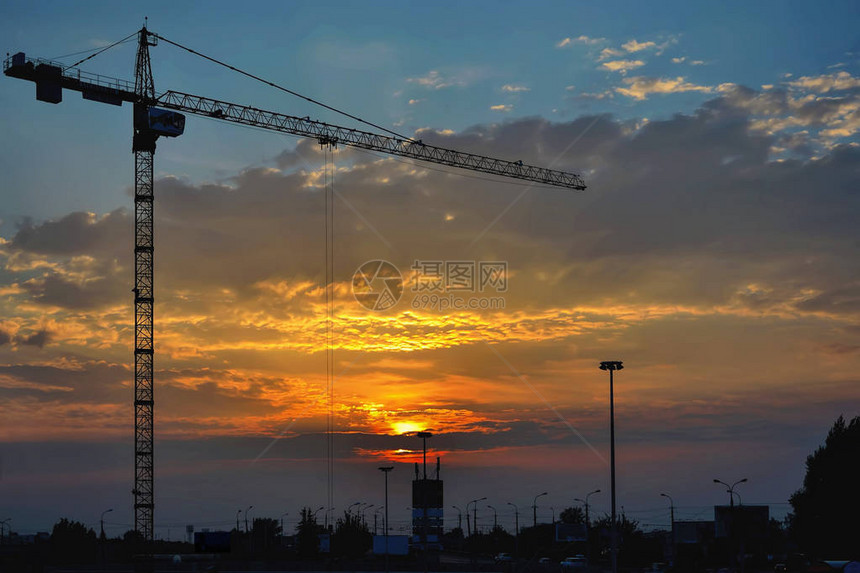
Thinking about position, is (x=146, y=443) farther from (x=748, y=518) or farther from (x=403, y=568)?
(x=748, y=518)

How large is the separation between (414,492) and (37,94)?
9089 centimetres

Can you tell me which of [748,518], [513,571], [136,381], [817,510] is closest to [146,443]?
[136,381]

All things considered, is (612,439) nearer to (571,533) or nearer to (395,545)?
(395,545)

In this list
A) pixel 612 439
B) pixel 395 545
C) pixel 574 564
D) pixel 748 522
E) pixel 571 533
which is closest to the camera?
pixel 612 439

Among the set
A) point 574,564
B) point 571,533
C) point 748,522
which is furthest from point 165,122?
point 571,533

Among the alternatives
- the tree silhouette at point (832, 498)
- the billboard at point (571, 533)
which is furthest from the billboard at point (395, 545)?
the tree silhouette at point (832, 498)

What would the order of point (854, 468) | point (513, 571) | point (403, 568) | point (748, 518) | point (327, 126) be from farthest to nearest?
point (327, 126) < point (403, 568) < point (854, 468) < point (513, 571) < point (748, 518)

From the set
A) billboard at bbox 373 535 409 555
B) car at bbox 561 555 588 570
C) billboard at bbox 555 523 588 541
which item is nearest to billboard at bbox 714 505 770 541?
car at bbox 561 555 588 570

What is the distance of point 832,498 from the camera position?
137500mm

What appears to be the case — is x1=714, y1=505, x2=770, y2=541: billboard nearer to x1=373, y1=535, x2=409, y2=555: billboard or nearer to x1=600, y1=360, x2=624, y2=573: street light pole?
x1=600, y1=360, x2=624, y2=573: street light pole

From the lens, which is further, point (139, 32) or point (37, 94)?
point (139, 32)

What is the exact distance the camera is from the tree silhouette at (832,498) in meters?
133

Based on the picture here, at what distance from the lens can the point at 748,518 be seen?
353ft

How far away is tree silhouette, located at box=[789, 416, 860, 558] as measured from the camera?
438ft
